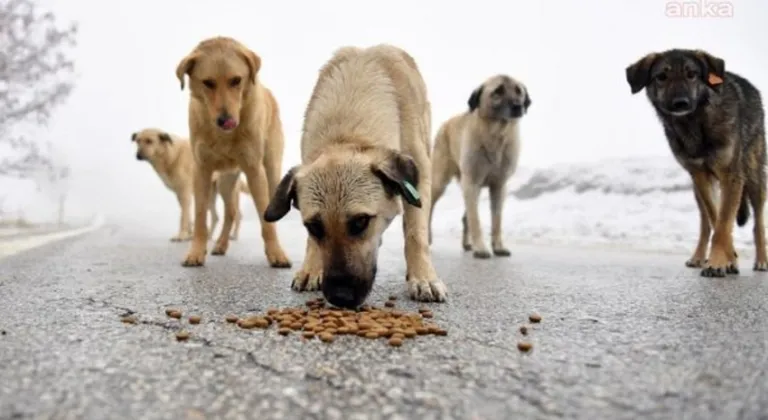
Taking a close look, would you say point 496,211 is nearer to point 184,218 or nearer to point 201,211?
point 201,211

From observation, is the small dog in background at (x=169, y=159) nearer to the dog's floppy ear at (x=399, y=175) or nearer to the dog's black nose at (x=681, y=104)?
the dog's black nose at (x=681, y=104)

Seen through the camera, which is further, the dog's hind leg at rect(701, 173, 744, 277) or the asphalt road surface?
the dog's hind leg at rect(701, 173, 744, 277)

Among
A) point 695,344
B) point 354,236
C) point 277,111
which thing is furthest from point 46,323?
point 277,111

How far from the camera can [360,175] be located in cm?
314

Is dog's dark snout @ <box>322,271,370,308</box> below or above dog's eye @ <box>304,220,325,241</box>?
below

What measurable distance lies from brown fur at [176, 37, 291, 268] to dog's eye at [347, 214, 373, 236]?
2270 mm

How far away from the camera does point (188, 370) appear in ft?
5.66

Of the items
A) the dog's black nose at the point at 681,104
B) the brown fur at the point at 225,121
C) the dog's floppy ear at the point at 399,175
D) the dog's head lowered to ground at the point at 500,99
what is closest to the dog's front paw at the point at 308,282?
the dog's floppy ear at the point at 399,175

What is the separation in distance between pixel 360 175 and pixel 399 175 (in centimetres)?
21

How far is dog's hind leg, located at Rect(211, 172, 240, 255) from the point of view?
23.5ft

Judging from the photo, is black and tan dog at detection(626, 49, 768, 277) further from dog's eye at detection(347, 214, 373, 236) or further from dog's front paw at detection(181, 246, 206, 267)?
dog's front paw at detection(181, 246, 206, 267)

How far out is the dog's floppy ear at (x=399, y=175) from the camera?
302 centimetres

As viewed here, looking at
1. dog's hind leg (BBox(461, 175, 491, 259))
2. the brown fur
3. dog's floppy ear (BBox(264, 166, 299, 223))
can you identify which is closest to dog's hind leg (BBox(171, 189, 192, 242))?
the brown fur

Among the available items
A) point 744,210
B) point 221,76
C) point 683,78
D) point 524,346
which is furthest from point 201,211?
point 744,210
